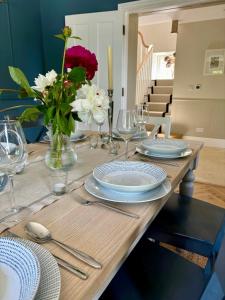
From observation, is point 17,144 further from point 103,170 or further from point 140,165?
point 140,165

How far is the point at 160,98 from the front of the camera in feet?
20.7

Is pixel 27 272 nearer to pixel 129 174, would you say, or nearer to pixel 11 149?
pixel 11 149

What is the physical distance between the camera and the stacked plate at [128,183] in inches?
30.3

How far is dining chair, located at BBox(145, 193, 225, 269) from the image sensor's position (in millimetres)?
1061

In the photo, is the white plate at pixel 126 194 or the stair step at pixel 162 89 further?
the stair step at pixel 162 89

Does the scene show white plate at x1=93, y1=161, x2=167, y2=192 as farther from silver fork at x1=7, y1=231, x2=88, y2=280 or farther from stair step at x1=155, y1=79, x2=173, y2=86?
stair step at x1=155, y1=79, x2=173, y2=86

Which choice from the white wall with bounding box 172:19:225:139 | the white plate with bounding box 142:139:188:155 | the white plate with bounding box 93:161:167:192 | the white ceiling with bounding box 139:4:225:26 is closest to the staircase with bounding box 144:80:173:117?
the white wall with bounding box 172:19:225:139

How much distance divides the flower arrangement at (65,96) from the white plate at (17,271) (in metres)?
0.45

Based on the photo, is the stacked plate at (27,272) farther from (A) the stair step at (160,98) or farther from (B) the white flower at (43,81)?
(A) the stair step at (160,98)

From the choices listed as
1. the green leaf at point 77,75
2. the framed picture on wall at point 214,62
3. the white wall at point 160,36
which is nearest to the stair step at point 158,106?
the framed picture on wall at point 214,62

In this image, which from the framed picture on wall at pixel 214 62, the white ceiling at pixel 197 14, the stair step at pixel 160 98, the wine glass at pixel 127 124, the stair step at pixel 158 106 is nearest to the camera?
the wine glass at pixel 127 124

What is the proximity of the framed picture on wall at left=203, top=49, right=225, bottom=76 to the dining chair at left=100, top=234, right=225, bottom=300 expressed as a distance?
441 cm

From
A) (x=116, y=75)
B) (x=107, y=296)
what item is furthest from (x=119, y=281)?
(x=116, y=75)

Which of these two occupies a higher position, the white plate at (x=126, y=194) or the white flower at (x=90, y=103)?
the white flower at (x=90, y=103)
